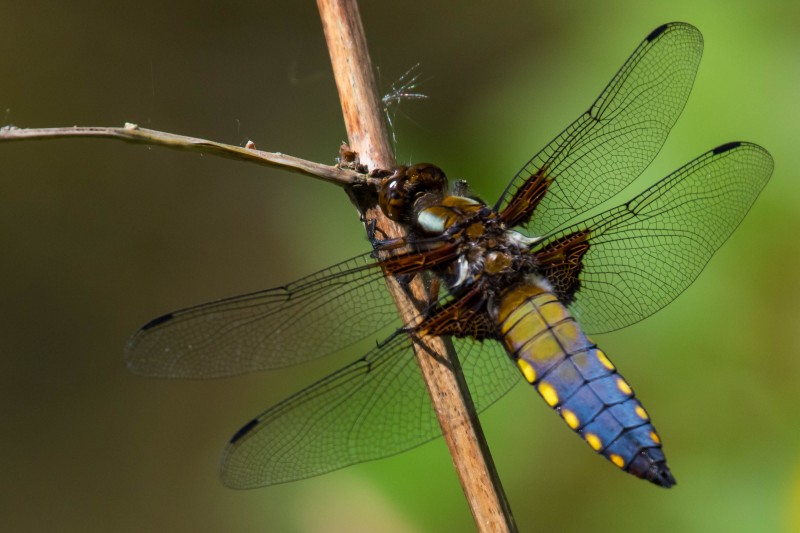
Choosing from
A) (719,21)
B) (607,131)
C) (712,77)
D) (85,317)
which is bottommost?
(607,131)

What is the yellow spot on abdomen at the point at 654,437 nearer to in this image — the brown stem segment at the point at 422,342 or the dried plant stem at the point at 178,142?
the brown stem segment at the point at 422,342

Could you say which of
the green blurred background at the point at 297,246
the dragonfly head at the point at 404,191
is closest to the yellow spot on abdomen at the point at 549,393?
the dragonfly head at the point at 404,191

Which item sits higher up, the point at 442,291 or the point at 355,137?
the point at 355,137

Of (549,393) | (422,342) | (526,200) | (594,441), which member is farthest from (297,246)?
(594,441)

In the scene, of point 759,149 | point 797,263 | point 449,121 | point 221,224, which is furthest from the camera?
point 221,224

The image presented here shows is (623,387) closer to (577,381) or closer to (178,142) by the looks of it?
(577,381)

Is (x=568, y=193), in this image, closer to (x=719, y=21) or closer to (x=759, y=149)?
(x=759, y=149)

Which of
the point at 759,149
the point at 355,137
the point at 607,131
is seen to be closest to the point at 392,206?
the point at 355,137
